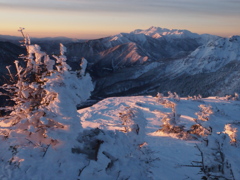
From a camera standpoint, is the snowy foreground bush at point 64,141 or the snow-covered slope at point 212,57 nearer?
the snowy foreground bush at point 64,141

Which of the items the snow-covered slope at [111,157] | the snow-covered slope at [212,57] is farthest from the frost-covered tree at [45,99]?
the snow-covered slope at [212,57]

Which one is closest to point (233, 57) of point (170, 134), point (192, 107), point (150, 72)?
point (150, 72)

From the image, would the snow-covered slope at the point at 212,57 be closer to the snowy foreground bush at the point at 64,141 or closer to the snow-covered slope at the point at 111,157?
the snow-covered slope at the point at 111,157

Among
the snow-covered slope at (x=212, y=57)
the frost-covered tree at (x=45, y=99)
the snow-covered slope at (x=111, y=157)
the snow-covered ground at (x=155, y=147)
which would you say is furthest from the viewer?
the snow-covered slope at (x=212, y=57)

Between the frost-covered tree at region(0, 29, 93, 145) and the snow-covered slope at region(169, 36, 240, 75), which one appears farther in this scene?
the snow-covered slope at region(169, 36, 240, 75)

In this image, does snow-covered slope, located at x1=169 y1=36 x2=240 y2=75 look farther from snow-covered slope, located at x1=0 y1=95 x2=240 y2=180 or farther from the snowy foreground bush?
the snowy foreground bush

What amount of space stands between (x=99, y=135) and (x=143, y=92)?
11408 centimetres

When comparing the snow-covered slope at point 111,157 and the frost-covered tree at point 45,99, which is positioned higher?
the frost-covered tree at point 45,99

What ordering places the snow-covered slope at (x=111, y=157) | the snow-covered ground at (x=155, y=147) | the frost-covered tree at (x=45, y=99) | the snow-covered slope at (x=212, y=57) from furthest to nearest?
the snow-covered slope at (x=212, y=57)
the snow-covered ground at (x=155, y=147)
the frost-covered tree at (x=45, y=99)
the snow-covered slope at (x=111, y=157)

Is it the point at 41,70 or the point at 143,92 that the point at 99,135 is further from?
the point at 143,92

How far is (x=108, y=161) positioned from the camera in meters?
6.17

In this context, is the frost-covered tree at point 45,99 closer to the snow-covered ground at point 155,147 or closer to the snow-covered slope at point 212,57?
the snow-covered ground at point 155,147

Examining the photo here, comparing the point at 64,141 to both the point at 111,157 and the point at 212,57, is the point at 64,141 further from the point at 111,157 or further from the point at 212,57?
the point at 212,57

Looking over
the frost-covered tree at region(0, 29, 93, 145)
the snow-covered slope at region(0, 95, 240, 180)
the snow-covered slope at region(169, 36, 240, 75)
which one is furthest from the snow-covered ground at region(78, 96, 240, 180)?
the snow-covered slope at region(169, 36, 240, 75)
